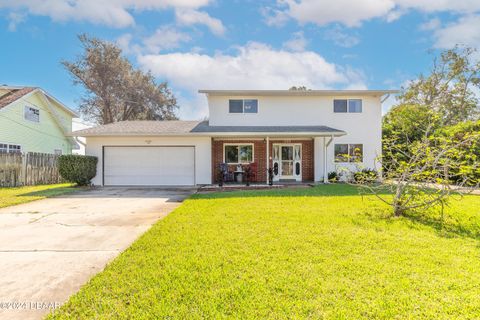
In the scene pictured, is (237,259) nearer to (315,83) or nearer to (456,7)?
(315,83)

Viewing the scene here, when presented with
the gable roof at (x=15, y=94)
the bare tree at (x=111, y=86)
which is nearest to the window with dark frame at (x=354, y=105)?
the gable roof at (x=15, y=94)

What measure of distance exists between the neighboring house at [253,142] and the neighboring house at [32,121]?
4.10m

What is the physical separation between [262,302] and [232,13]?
12.7 metres

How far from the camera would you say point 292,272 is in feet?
10.3

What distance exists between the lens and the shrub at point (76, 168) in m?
12.4

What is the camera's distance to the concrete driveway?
2788 millimetres

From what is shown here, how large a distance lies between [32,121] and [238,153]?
48.5 feet

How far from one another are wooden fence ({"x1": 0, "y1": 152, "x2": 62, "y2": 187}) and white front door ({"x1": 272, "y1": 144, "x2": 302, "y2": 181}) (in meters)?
13.0

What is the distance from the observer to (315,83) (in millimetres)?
19453

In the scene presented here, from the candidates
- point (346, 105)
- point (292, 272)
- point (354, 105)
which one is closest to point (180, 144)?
point (346, 105)

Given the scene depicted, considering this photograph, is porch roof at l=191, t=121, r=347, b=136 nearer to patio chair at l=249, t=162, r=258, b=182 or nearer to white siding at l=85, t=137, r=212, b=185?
white siding at l=85, t=137, r=212, b=185

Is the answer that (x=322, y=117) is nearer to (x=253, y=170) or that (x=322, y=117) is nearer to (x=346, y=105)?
(x=346, y=105)

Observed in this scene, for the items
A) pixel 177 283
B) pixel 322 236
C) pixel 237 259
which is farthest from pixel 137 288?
pixel 322 236

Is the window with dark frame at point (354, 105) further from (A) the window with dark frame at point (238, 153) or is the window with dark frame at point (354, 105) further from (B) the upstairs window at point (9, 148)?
(B) the upstairs window at point (9, 148)
